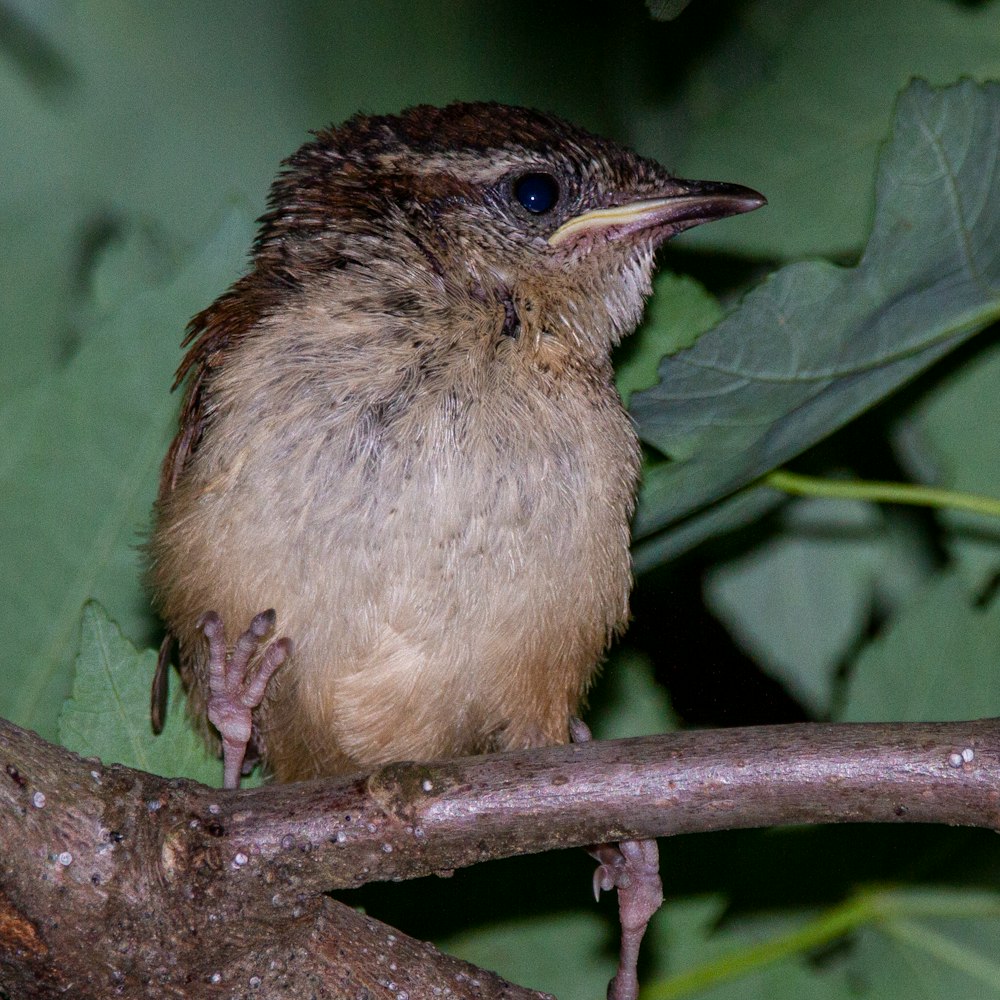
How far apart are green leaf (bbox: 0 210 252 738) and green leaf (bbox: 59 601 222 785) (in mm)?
299

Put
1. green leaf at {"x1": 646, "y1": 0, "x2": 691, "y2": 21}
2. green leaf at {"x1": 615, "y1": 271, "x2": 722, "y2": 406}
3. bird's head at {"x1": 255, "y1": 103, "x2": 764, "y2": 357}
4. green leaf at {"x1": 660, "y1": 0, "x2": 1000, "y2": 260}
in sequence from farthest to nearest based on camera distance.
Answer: green leaf at {"x1": 660, "y1": 0, "x2": 1000, "y2": 260}
green leaf at {"x1": 615, "y1": 271, "x2": 722, "y2": 406}
bird's head at {"x1": 255, "y1": 103, "x2": 764, "y2": 357}
green leaf at {"x1": 646, "y1": 0, "x2": 691, "y2": 21}

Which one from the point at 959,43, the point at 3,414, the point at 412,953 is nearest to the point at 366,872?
the point at 412,953

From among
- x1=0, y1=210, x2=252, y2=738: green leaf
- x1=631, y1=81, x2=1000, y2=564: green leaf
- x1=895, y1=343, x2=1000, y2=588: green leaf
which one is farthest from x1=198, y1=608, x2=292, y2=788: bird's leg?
x1=895, y1=343, x2=1000, y2=588: green leaf

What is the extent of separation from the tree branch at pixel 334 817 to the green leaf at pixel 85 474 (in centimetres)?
61

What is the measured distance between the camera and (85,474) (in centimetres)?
200

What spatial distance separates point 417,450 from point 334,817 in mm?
513

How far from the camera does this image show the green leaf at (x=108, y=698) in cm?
164

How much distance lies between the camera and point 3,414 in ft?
6.47

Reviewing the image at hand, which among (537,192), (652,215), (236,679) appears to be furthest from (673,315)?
(236,679)

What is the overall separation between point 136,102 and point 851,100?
4.53 feet

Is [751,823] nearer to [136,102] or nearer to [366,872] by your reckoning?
[366,872]

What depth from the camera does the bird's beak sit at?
192 centimetres

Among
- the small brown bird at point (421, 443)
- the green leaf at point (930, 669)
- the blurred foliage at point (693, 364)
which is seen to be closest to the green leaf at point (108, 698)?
the blurred foliage at point (693, 364)

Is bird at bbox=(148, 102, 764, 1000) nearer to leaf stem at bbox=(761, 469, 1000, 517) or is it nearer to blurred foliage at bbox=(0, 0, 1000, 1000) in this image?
blurred foliage at bbox=(0, 0, 1000, 1000)
